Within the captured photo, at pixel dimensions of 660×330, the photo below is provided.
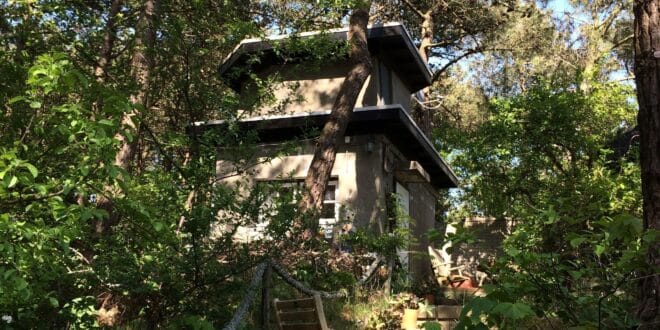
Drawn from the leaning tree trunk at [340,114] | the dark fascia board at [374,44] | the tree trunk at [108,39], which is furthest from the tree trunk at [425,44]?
the tree trunk at [108,39]

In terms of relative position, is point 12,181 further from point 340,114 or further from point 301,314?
point 340,114

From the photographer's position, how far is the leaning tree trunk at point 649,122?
2.76m

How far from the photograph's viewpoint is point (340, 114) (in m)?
9.37

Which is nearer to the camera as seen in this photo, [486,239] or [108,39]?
[108,39]

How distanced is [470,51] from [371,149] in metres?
11.6

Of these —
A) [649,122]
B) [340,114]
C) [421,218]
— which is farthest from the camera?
[421,218]

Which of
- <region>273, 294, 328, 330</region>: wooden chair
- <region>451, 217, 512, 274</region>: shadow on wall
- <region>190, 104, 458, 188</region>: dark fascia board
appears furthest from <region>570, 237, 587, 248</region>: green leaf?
<region>451, 217, 512, 274</region>: shadow on wall

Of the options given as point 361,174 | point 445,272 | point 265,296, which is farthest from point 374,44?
point 445,272

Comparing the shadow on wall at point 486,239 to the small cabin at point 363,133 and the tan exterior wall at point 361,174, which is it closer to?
the small cabin at point 363,133

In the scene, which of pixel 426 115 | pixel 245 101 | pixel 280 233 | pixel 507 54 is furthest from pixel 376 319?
pixel 507 54

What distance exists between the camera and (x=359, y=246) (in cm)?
908

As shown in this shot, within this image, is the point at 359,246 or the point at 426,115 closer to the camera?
the point at 359,246

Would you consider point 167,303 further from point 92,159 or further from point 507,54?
point 507,54

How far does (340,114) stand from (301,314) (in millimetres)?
4147
